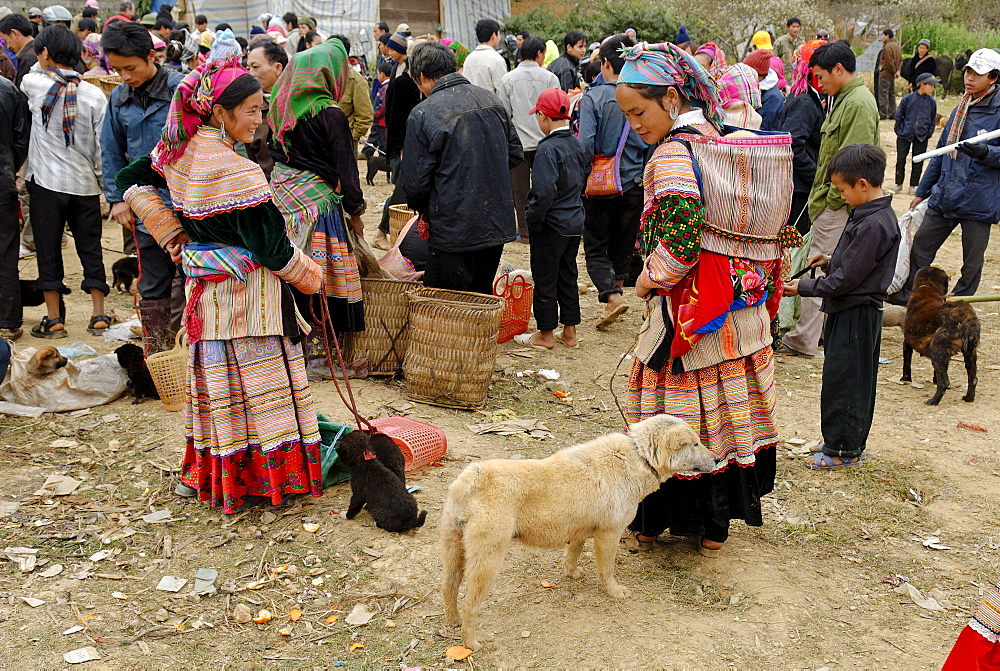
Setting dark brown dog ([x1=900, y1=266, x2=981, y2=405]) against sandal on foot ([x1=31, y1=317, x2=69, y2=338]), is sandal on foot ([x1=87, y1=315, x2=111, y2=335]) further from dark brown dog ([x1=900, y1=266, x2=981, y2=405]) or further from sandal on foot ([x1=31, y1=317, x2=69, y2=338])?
dark brown dog ([x1=900, y1=266, x2=981, y2=405])

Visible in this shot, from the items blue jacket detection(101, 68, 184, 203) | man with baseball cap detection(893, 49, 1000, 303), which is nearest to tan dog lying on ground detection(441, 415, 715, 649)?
blue jacket detection(101, 68, 184, 203)

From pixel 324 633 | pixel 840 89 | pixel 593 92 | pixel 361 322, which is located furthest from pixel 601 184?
pixel 324 633

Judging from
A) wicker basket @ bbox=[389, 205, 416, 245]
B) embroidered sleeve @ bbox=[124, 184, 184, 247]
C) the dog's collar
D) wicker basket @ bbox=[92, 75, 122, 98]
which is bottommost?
the dog's collar

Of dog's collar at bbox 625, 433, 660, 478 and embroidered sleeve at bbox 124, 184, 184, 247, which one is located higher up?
embroidered sleeve at bbox 124, 184, 184, 247

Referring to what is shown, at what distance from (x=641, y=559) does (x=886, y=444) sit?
2664mm

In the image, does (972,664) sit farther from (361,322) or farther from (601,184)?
(601,184)

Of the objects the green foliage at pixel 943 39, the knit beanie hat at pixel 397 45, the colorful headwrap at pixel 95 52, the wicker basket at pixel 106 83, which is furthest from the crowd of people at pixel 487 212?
the green foliage at pixel 943 39

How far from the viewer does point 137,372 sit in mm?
6199

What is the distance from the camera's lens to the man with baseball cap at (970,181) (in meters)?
7.76

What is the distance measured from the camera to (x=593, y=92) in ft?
27.9

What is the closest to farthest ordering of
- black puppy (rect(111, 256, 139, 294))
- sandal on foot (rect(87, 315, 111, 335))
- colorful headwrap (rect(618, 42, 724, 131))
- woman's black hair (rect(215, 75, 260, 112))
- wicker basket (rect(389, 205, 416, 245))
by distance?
colorful headwrap (rect(618, 42, 724, 131)) < woman's black hair (rect(215, 75, 260, 112)) < sandal on foot (rect(87, 315, 111, 335)) < wicker basket (rect(389, 205, 416, 245)) < black puppy (rect(111, 256, 139, 294))

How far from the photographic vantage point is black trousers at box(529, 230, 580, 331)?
7598 millimetres

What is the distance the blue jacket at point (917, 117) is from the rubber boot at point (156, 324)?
14.0m

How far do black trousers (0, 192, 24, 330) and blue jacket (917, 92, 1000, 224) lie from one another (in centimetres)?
856
